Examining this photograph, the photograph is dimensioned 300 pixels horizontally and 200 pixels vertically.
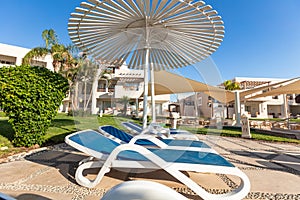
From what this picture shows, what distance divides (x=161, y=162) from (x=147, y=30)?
14.9 feet

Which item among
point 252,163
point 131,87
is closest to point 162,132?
point 252,163

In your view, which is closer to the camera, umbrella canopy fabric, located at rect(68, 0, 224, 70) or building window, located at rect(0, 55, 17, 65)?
umbrella canopy fabric, located at rect(68, 0, 224, 70)

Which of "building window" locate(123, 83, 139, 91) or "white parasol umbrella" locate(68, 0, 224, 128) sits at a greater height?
"building window" locate(123, 83, 139, 91)

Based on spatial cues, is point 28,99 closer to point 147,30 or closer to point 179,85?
point 147,30

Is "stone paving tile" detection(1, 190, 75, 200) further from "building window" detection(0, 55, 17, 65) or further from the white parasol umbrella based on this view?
"building window" detection(0, 55, 17, 65)

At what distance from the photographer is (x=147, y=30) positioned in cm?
561

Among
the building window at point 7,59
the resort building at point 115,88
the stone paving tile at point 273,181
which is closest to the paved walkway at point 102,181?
the stone paving tile at point 273,181

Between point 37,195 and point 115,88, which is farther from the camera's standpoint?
point 115,88

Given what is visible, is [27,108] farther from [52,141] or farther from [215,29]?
[215,29]

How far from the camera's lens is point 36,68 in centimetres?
523

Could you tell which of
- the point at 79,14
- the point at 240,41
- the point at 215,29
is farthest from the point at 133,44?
the point at 240,41

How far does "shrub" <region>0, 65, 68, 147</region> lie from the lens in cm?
478

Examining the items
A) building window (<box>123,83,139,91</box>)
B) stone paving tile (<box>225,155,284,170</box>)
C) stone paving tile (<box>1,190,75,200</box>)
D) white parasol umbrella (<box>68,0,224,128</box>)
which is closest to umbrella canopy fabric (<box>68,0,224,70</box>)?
white parasol umbrella (<box>68,0,224,128</box>)

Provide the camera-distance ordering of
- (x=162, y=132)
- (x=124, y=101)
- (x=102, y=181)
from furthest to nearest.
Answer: (x=124, y=101) → (x=162, y=132) → (x=102, y=181)
